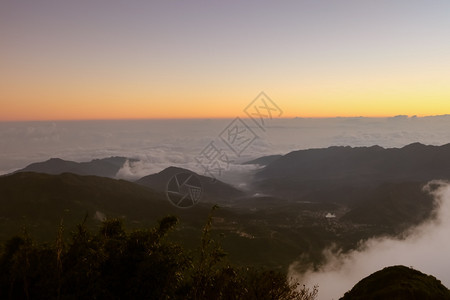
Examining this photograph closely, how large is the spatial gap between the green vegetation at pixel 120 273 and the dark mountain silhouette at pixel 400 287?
9949 millimetres

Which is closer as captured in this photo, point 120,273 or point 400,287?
point 120,273

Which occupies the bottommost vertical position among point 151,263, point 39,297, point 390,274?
point 390,274

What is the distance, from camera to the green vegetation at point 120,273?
34344 millimetres

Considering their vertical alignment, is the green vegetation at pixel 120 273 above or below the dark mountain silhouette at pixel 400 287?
above

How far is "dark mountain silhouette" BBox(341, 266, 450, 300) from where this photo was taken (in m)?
39.6

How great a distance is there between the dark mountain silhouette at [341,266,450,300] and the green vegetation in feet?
32.6

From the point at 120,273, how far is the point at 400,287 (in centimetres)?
3502

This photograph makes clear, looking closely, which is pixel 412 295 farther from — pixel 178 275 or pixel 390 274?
pixel 178 275

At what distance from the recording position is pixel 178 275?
37844mm

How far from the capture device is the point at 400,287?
40.7 metres

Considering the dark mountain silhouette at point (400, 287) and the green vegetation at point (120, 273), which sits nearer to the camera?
the green vegetation at point (120, 273)

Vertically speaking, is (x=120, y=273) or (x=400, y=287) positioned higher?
(x=120, y=273)

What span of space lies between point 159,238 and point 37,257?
15661 millimetres

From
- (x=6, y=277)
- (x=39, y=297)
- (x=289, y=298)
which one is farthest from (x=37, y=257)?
(x=289, y=298)
